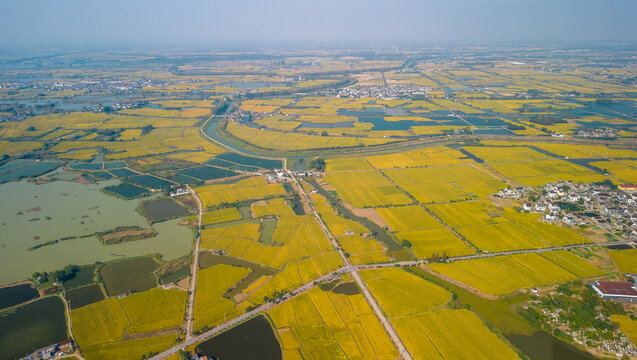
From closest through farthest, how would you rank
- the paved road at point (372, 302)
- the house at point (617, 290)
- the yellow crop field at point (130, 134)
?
the paved road at point (372, 302), the house at point (617, 290), the yellow crop field at point (130, 134)

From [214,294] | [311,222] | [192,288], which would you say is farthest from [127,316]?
[311,222]

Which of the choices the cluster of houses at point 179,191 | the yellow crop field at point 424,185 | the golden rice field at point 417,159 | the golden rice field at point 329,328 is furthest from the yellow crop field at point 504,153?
the cluster of houses at point 179,191

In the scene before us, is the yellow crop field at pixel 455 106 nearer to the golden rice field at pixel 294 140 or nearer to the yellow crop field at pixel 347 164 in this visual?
the golden rice field at pixel 294 140

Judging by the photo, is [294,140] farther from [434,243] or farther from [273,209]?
[434,243]

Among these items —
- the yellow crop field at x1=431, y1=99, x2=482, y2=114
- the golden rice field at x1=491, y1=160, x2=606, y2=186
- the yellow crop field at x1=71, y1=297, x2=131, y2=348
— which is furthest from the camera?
the yellow crop field at x1=431, y1=99, x2=482, y2=114

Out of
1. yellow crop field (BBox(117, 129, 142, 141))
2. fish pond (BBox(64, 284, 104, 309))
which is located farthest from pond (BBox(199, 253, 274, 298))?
yellow crop field (BBox(117, 129, 142, 141))

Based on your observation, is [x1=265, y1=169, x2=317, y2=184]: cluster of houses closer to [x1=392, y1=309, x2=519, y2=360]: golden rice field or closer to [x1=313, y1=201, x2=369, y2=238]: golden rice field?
[x1=313, y1=201, x2=369, y2=238]: golden rice field
